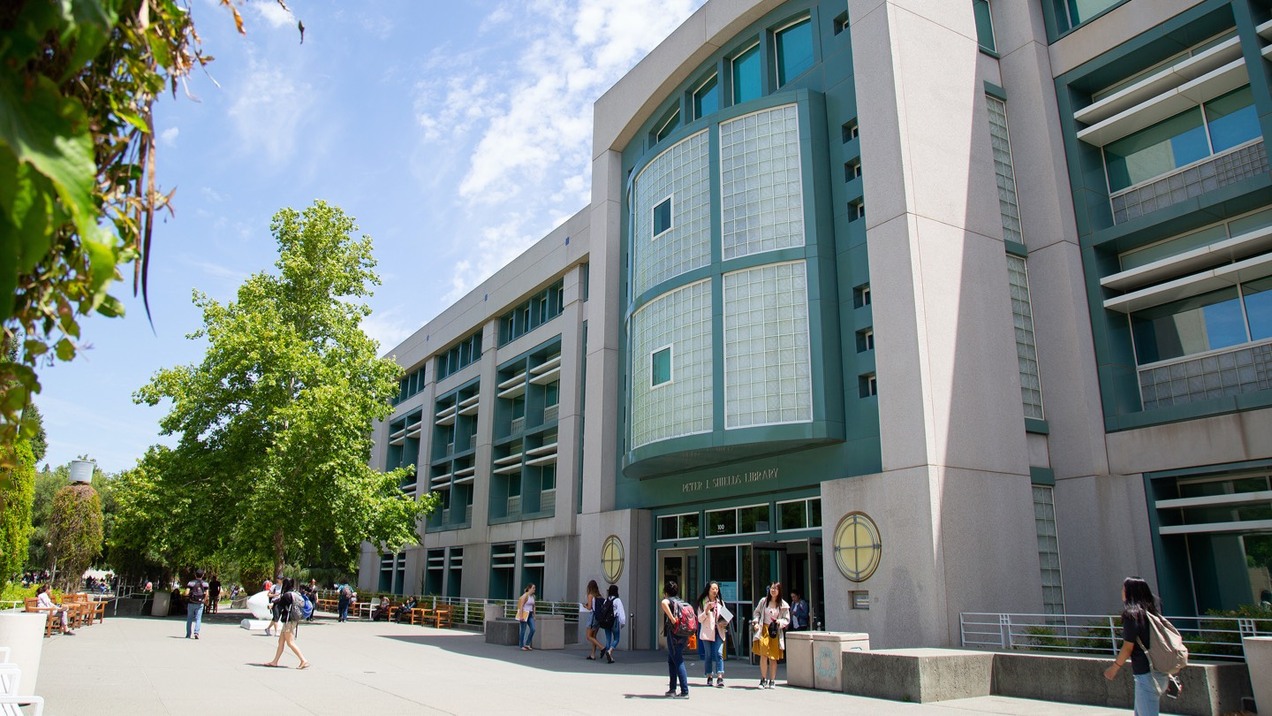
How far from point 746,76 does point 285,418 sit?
20.2 meters

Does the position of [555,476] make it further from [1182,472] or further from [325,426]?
[1182,472]

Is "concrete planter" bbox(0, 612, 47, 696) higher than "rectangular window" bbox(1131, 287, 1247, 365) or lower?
lower

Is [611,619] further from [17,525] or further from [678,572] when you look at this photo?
[17,525]

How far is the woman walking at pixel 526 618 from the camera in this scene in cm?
2341

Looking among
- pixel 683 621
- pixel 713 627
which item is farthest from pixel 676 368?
pixel 683 621

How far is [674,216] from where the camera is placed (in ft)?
79.5

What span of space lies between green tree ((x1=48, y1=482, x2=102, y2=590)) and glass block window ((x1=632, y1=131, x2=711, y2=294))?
881 inches

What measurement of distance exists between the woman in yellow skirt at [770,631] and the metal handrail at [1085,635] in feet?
12.8

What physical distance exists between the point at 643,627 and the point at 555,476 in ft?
40.5

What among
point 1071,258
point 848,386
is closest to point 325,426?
point 848,386

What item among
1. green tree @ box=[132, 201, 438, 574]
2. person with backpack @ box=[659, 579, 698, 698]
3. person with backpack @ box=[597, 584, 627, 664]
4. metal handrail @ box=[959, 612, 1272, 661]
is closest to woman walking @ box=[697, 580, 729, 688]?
person with backpack @ box=[659, 579, 698, 698]

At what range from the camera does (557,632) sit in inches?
965

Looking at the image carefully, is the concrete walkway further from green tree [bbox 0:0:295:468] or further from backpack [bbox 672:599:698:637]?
green tree [bbox 0:0:295:468]

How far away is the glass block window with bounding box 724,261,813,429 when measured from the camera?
807 inches
